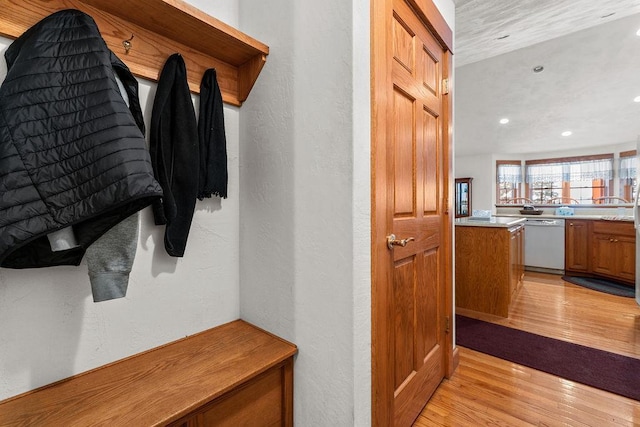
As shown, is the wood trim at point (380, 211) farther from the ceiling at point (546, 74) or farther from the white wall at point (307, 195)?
the ceiling at point (546, 74)

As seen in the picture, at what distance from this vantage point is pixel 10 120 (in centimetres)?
75

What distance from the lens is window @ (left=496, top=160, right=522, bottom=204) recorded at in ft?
23.2

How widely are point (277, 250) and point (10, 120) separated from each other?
909 millimetres

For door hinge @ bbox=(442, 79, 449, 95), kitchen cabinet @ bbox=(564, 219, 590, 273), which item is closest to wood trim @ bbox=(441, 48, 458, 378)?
door hinge @ bbox=(442, 79, 449, 95)

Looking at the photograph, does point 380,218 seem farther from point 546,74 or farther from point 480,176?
point 480,176

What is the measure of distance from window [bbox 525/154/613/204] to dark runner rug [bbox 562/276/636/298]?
3.13 meters

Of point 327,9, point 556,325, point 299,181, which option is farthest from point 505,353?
point 327,9

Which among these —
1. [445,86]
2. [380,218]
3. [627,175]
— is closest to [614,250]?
[627,175]

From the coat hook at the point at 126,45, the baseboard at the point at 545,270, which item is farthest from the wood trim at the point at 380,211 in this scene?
the baseboard at the point at 545,270

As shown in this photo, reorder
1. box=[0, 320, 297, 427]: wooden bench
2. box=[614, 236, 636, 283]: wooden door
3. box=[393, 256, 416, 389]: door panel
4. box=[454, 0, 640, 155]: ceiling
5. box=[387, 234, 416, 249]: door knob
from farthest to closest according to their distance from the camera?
box=[614, 236, 636, 283]: wooden door < box=[454, 0, 640, 155]: ceiling < box=[393, 256, 416, 389]: door panel < box=[387, 234, 416, 249]: door knob < box=[0, 320, 297, 427]: wooden bench

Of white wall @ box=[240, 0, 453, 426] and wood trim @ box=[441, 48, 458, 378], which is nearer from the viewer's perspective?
white wall @ box=[240, 0, 453, 426]

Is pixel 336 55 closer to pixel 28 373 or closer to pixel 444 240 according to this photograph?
pixel 444 240

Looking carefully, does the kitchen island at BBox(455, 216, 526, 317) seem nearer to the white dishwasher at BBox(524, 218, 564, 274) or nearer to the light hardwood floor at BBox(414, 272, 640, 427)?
the light hardwood floor at BBox(414, 272, 640, 427)

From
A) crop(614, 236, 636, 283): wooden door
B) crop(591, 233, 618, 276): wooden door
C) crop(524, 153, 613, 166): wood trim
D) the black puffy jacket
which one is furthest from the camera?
crop(524, 153, 613, 166): wood trim
